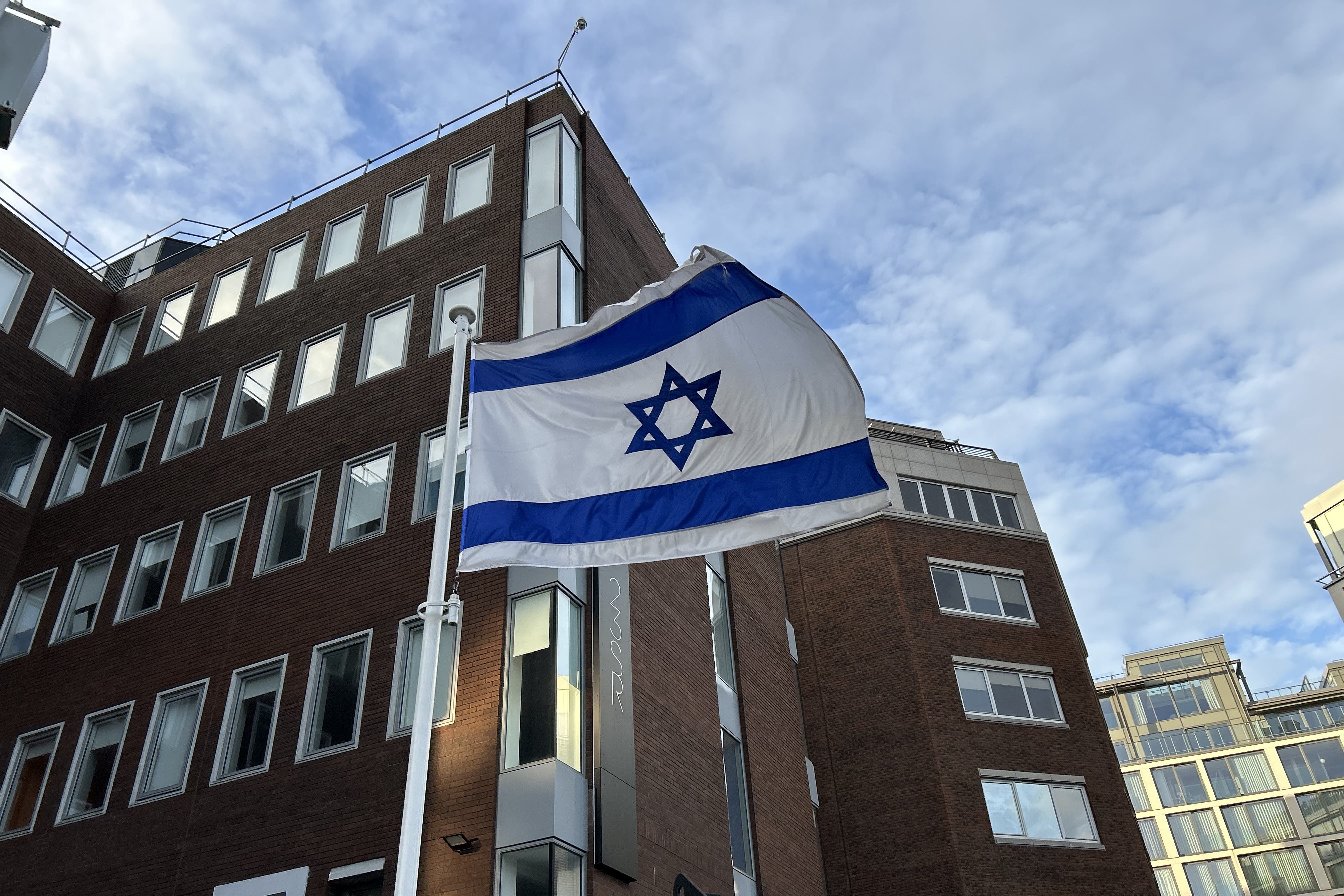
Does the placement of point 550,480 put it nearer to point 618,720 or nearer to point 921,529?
point 618,720

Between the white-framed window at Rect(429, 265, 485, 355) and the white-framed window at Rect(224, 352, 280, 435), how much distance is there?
4149 mm

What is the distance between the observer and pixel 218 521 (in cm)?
2197

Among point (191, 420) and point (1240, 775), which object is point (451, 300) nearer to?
point (191, 420)

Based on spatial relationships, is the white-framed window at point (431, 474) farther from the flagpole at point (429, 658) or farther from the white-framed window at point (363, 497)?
the flagpole at point (429, 658)

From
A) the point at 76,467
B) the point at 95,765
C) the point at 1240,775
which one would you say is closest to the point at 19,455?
the point at 76,467

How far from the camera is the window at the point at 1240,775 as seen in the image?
82188mm

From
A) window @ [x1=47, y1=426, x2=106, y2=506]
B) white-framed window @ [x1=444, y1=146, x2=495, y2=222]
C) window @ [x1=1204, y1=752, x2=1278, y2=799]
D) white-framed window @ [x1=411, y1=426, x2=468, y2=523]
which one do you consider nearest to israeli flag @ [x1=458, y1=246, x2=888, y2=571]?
white-framed window @ [x1=411, y1=426, x2=468, y2=523]

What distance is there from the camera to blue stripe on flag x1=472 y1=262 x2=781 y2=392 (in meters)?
11.2

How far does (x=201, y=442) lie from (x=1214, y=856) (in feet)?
263

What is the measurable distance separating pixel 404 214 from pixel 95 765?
1312 cm

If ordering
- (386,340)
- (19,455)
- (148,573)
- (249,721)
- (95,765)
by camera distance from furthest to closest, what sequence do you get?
(19,455) → (386,340) → (148,573) → (95,765) → (249,721)

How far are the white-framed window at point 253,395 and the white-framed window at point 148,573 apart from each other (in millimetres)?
2486

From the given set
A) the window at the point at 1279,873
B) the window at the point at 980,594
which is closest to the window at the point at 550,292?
the window at the point at 980,594

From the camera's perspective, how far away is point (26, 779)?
66.1 ft
